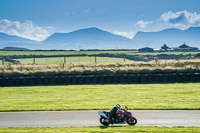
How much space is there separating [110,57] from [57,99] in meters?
49.4

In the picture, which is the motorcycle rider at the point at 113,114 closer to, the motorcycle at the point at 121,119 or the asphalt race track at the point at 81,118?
the motorcycle at the point at 121,119

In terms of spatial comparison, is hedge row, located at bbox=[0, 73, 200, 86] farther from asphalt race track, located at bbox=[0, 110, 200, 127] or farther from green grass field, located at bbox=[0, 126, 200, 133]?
green grass field, located at bbox=[0, 126, 200, 133]

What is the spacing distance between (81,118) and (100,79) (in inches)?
683

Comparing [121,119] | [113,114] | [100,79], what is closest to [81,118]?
[113,114]

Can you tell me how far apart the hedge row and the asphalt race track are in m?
15.1

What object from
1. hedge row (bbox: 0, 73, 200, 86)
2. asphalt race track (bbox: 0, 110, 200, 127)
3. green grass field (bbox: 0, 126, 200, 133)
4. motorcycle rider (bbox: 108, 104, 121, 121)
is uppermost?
hedge row (bbox: 0, 73, 200, 86)

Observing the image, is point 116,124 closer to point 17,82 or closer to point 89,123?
point 89,123

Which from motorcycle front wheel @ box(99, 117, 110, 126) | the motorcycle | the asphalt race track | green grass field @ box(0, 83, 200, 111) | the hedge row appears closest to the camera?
the motorcycle

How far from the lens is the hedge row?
3381 cm

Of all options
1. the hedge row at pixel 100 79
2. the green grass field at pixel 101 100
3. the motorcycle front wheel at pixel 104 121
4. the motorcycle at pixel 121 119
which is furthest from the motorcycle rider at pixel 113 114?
the hedge row at pixel 100 79

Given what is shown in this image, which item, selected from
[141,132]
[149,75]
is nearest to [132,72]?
[149,75]

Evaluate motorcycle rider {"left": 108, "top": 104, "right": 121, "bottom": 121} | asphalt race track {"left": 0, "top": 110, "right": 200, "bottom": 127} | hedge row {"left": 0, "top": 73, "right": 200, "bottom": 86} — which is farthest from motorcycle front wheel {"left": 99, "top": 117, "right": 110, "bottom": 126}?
hedge row {"left": 0, "top": 73, "right": 200, "bottom": 86}

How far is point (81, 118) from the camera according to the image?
1727cm

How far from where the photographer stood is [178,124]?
15.3 meters
